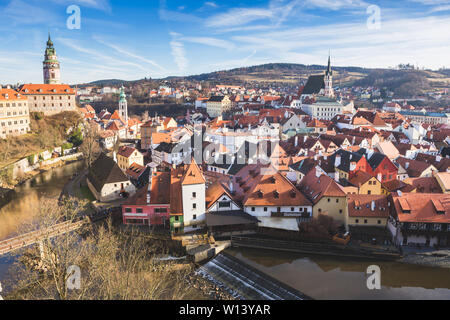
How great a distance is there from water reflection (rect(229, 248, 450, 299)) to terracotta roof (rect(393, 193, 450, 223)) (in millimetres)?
3385

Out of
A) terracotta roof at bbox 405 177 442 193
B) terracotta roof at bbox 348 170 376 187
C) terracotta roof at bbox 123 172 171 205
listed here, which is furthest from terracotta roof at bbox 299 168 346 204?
terracotta roof at bbox 123 172 171 205

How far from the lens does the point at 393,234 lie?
23.4m

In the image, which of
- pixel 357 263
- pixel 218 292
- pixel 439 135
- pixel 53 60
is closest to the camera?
pixel 218 292

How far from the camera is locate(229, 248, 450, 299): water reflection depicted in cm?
1889

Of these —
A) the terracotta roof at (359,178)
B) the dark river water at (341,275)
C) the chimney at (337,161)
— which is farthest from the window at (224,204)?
the chimney at (337,161)

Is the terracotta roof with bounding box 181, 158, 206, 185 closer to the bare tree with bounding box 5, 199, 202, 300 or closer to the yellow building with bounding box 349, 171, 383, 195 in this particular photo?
the bare tree with bounding box 5, 199, 202, 300

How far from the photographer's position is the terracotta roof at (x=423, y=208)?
74.8 feet

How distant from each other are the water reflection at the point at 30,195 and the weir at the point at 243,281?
13856 mm

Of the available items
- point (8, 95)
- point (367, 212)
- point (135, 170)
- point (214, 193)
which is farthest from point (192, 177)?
point (8, 95)

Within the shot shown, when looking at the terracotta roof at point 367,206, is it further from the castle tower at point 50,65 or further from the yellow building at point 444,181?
the castle tower at point 50,65

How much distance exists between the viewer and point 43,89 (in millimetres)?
64062

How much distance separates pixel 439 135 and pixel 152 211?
170 feet

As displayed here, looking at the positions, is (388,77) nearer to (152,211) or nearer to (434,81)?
(434,81)
